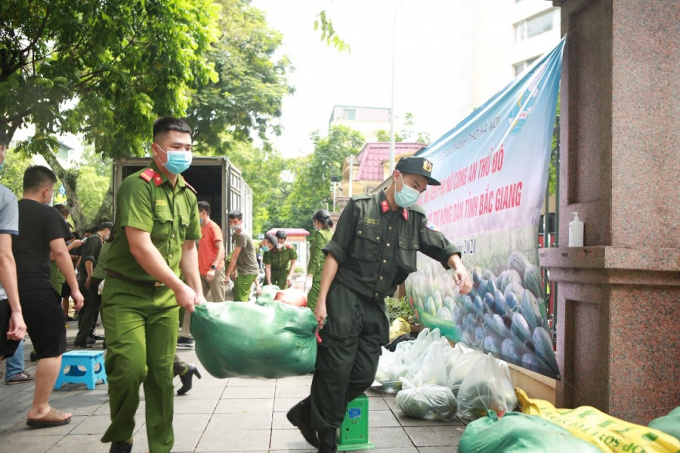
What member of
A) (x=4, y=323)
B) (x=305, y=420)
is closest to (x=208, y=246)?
(x=4, y=323)

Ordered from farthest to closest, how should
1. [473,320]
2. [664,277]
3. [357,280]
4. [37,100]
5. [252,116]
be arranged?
[252,116]
[37,100]
[473,320]
[357,280]
[664,277]

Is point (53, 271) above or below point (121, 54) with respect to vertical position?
below

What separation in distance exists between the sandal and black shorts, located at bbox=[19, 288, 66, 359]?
479 millimetres

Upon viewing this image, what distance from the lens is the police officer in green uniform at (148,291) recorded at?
3.23 meters

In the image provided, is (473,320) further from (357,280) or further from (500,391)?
(357,280)

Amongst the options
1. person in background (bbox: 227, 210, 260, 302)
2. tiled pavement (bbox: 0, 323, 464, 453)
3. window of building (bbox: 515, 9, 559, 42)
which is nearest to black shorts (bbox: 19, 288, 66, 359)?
tiled pavement (bbox: 0, 323, 464, 453)

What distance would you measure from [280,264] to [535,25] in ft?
118

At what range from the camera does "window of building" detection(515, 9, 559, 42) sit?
39.1 m

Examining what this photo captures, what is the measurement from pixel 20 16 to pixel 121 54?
5.54ft

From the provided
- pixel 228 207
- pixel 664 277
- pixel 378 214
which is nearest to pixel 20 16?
pixel 228 207

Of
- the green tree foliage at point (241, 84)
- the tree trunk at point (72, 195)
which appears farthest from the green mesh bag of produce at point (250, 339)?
the green tree foliage at point (241, 84)

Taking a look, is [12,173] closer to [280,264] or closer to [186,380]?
[280,264]

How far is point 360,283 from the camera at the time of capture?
3.71 meters

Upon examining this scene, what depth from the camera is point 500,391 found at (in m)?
4.27
